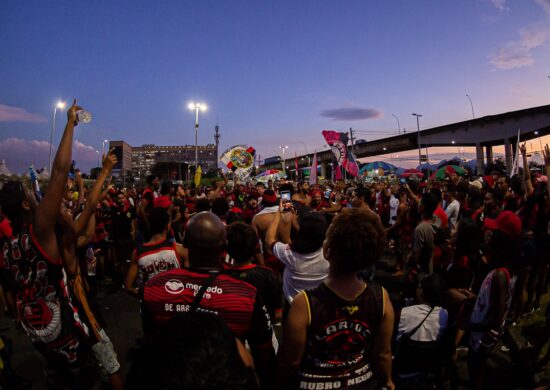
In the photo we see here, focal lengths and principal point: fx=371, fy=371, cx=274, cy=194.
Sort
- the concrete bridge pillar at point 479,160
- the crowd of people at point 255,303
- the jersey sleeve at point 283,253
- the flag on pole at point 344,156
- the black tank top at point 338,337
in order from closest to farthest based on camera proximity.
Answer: the crowd of people at point 255,303
the black tank top at point 338,337
the jersey sleeve at point 283,253
the flag on pole at point 344,156
the concrete bridge pillar at point 479,160

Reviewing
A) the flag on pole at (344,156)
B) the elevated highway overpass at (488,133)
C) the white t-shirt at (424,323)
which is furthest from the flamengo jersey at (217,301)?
the elevated highway overpass at (488,133)

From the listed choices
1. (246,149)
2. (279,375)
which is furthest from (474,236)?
(246,149)

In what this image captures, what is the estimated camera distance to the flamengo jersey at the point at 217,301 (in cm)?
214

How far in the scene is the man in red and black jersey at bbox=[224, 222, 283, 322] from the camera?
3.22m

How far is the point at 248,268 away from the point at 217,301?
1.15 metres

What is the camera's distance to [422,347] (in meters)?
3.30

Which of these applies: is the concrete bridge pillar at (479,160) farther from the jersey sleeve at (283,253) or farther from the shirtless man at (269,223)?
the jersey sleeve at (283,253)

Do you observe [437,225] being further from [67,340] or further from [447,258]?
[67,340]

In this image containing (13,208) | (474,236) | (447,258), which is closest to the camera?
(13,208)

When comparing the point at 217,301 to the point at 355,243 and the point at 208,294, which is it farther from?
the point at 355,243

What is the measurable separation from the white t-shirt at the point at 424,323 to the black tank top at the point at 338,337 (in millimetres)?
1291

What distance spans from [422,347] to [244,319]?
77.5 inches

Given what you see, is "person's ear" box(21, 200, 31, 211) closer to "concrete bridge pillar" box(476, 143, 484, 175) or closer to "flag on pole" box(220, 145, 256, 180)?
"flag on pole" box(220, 145, 256, 180)

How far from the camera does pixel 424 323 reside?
333 cm
